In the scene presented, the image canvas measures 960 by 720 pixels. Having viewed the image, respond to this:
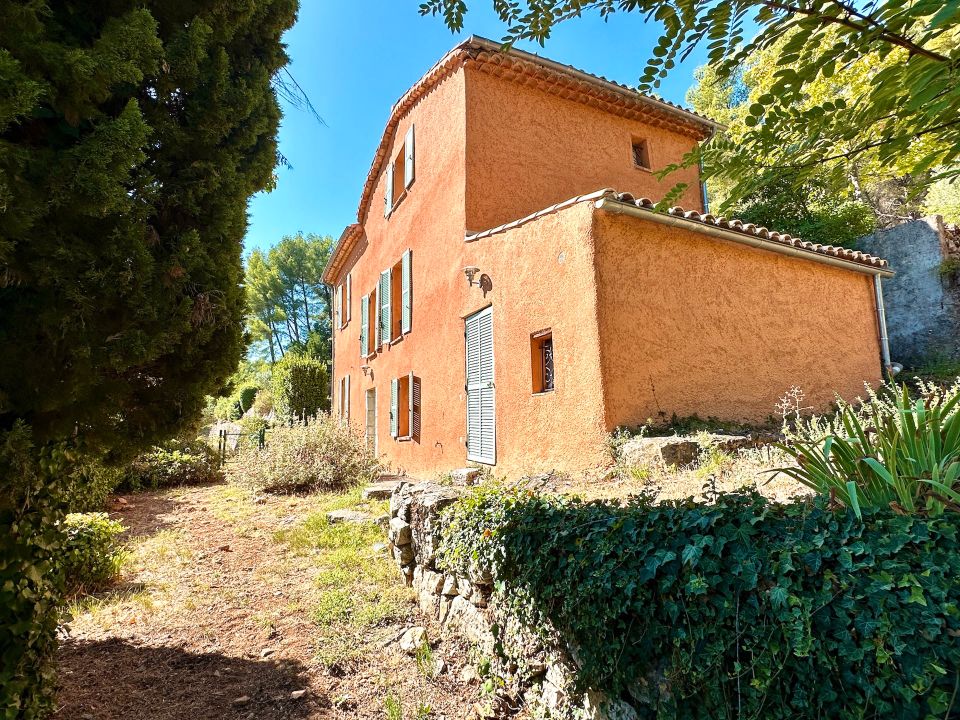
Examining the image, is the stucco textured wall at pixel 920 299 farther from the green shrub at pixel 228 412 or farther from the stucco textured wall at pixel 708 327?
the green shrub at pixel 228 412

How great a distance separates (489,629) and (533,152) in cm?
735

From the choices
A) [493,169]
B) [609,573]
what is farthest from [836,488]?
[493,169]

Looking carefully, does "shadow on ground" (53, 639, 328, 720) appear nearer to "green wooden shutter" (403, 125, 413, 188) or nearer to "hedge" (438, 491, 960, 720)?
"hedge" (438, 491, 960, 720)

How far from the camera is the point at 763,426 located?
6.22m

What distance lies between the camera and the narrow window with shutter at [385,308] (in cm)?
1150

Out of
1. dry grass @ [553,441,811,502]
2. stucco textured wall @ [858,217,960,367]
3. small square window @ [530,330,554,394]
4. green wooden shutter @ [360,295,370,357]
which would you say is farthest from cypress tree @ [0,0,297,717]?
stucco textured wall @ [858,217,960,367]

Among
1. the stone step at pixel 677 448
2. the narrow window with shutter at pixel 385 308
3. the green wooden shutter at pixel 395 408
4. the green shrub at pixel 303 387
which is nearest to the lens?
the stone step at pixel 677 448

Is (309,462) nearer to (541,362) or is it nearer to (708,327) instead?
(541,362)

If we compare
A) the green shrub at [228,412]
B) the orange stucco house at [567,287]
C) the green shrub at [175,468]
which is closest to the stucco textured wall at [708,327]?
the orange stucco house at [567,287]

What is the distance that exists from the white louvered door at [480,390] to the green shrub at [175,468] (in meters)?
7.05

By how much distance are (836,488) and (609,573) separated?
42.9 inches

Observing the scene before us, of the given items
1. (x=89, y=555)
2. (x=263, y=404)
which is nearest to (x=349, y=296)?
(x=89, y=555)

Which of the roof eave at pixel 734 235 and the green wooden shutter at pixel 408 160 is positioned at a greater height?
the green wooden shutter at pixel 408 160

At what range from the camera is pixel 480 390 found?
7336 mm
